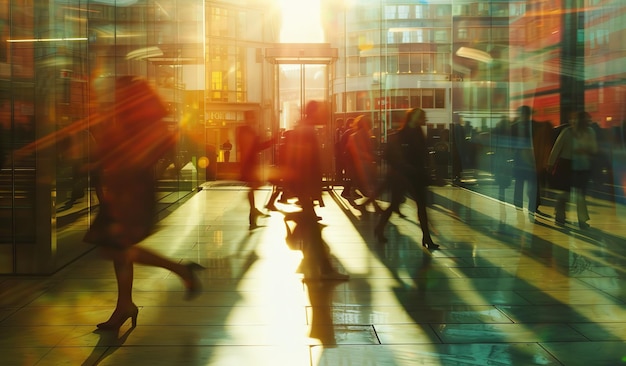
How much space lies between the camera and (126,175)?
5.62 meters

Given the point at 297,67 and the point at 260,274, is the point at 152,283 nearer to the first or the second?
the point at 260,274

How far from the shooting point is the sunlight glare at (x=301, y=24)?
848 inches

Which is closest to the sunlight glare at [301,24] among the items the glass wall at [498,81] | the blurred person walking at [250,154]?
the glass wall at [498,81]

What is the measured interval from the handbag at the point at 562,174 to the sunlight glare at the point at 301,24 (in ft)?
34.9

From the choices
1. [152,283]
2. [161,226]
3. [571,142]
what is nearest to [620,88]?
[571,142]

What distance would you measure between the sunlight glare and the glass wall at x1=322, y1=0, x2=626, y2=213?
2037 mm

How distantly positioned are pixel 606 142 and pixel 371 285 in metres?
11.7

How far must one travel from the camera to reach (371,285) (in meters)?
7.36

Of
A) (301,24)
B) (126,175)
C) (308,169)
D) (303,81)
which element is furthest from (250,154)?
(301,24)

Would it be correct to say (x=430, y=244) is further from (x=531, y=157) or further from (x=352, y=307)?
(x=531, y=157)

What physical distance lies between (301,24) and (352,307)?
16381 mm

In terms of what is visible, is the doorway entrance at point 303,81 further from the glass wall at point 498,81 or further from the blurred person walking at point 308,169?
the blurred person walking at point 308,169

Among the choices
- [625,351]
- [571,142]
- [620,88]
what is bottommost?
[625,351]

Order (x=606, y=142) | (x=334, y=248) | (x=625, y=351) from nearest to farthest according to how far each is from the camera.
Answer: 1. (x=625, y=351)
2. (x=334, y=248)
3. (x=606, y=142)
